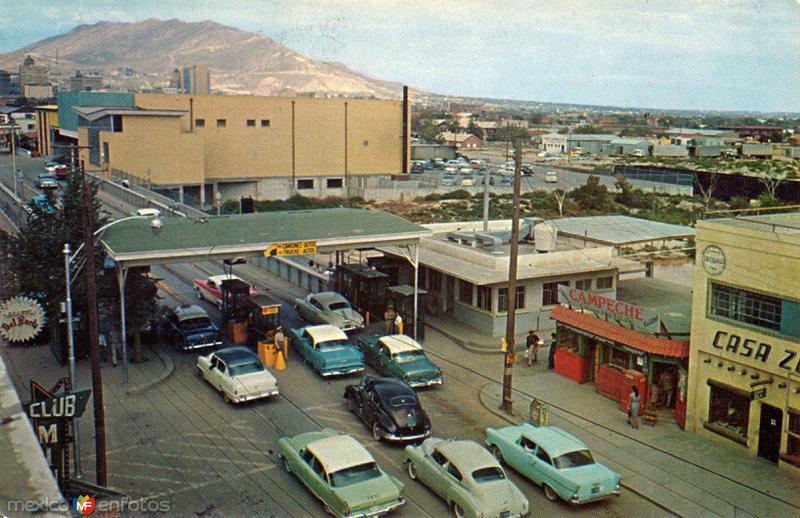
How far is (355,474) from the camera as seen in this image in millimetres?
14414

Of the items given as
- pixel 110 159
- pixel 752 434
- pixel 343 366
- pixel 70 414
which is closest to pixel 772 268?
pixel 752 434

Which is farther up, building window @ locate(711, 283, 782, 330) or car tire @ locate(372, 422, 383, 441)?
building window @ locate(711, 283, 782, 330)

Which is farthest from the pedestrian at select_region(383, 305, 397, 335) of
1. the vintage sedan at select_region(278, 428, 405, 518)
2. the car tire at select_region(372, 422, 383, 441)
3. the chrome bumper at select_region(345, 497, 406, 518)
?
the chrome bumper at select_region(345, 497, 406, 518)

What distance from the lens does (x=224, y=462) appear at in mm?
16766

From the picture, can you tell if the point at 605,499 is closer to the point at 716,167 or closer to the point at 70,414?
the point at 70,414

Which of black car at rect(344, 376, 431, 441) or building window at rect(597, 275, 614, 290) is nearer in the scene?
black car at rect(344, 376, 431, 441)

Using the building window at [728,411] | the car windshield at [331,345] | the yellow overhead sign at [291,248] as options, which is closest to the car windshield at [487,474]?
the building window at [728,411]

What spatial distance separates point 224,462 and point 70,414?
380 cm

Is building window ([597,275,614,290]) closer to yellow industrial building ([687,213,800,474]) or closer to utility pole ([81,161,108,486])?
yellow industrial building ([687,213,800,474])

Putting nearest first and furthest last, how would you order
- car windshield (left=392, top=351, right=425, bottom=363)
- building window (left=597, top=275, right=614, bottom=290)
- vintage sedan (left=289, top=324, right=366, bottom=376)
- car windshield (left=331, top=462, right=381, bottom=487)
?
car windshield (left=331, top=462, right=381, bottom=487), car windshield (left=392, top=351, right=425, bottom=363), vintage sedan (left=289, top=324, right=366, bottom=376), building window (left=597, top=275, right=614, bottom=290)

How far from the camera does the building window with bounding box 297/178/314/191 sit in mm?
77688

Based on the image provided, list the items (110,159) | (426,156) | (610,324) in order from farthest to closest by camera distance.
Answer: (426,156) < (110,159) < (610,324)

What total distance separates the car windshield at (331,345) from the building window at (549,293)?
29.5ft

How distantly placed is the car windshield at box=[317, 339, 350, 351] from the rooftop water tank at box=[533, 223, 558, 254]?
407 inches
